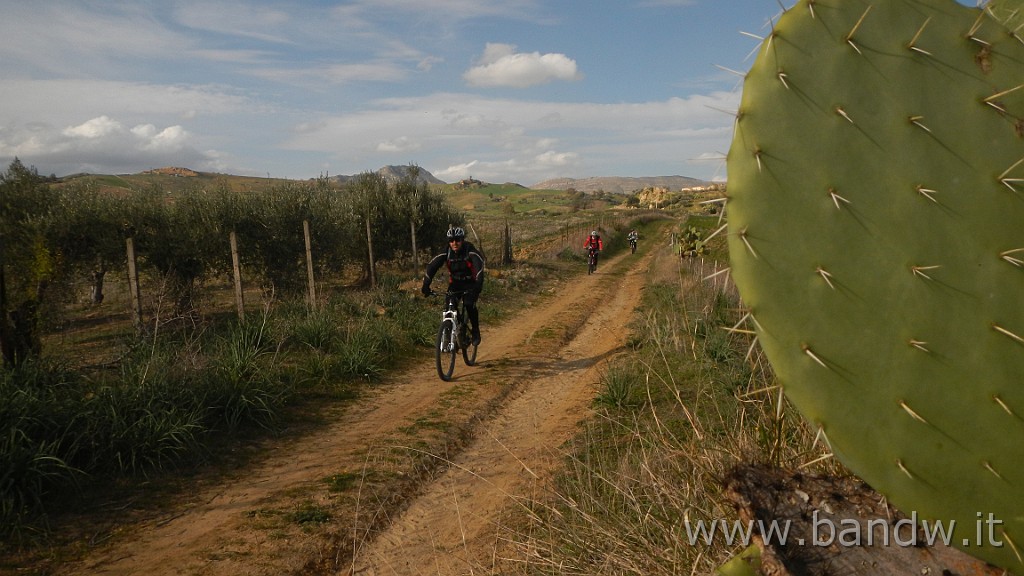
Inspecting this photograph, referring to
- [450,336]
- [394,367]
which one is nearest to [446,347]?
[450,336]

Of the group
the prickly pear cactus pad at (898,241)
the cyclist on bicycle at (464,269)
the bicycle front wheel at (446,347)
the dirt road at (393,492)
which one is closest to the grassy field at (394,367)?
the prickly pear cactus pad at (898,241)

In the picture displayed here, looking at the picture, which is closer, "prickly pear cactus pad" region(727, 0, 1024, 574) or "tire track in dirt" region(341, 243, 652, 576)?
"prickly pear cactus pad" region(727, 0, 1024, 574)

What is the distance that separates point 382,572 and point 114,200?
48.4ft

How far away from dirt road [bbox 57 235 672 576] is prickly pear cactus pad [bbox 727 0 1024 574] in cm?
197

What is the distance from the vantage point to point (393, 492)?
483 cm

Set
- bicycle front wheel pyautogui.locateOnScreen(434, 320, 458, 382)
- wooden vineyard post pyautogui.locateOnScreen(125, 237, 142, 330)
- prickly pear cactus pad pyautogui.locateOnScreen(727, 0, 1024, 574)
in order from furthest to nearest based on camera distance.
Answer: wooden vineyard post pyautogui.locateOnScreen(125, 237, 142, 330)
bicycle front wheel pyautogui.locateOnScreen(434, 320, 458, 382)
prickly pear cactus pad pyautogui.locateOnScreen(727, 0, 1024, 574)

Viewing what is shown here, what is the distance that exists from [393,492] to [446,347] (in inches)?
144

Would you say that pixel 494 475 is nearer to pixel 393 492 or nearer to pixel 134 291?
pixel 393 492

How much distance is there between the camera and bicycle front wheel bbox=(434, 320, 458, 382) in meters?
8.30

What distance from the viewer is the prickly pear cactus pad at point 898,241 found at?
5.29ft

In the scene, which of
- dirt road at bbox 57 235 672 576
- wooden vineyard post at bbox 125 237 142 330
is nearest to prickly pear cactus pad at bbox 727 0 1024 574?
dirt road at bbox 57 235 672 576

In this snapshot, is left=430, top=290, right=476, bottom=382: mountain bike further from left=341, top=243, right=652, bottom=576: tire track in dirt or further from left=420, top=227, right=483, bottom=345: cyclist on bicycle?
left=341, top=243, right=652, bottom=576: tire track in dirt

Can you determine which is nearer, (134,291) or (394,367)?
(134,291)

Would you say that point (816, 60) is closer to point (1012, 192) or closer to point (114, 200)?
point (1012, 192)
